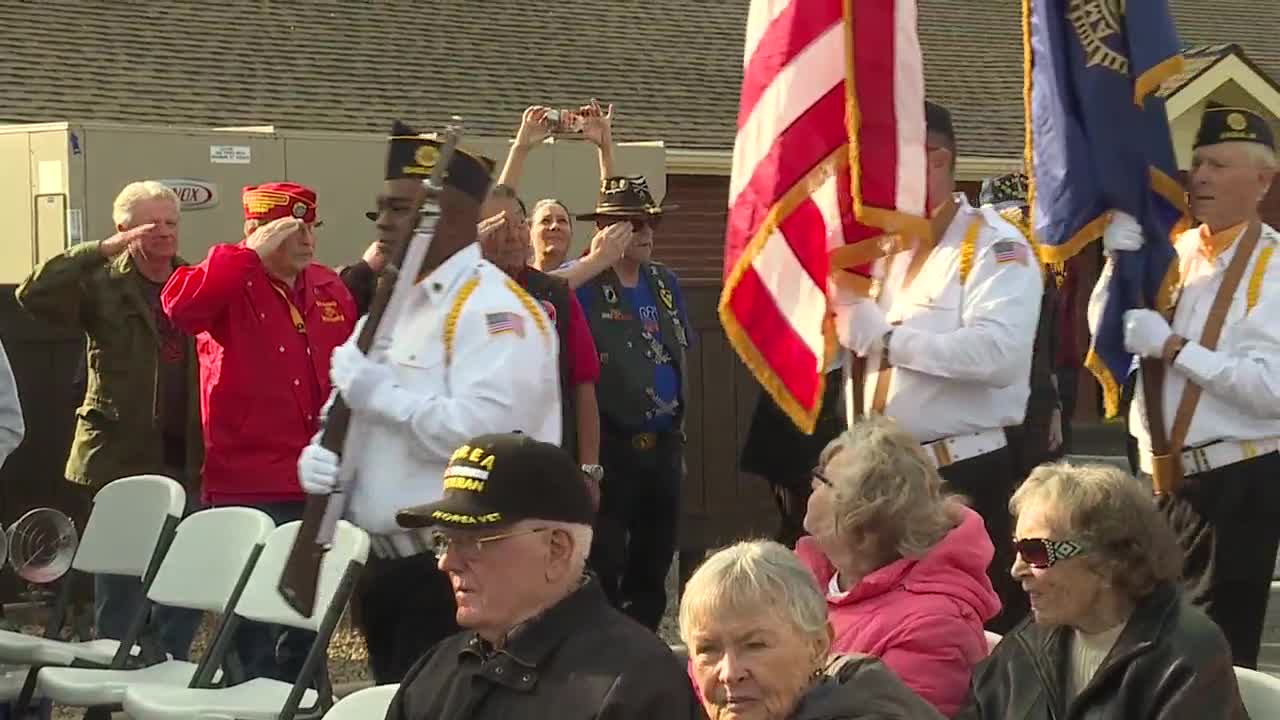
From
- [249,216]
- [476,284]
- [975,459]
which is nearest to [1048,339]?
[975,459]

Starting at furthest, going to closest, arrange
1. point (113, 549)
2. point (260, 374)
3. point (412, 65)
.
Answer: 1. point (412, 65)
2. point (113, 549)
3. point (260, 374)

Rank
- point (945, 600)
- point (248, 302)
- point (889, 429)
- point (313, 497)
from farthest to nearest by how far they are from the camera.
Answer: point (248, 302), point (313, 497), point (889, 429), point (945, 600)

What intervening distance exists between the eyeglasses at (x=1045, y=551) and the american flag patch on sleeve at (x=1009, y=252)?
218 cm

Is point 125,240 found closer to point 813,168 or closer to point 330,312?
point 330,312

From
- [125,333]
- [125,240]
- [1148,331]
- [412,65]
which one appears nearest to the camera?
[1148,331]

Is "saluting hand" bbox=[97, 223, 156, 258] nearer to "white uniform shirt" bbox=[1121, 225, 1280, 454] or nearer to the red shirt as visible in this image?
the red shirt

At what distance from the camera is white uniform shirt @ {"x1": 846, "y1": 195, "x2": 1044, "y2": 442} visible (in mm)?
6242

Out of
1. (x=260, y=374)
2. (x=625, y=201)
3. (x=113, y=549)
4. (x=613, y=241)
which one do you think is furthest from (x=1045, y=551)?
(x=625, y=201)

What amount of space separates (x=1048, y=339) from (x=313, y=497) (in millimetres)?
4845

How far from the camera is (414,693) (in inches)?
156

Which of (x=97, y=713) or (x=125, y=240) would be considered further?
(x=125, y=240)

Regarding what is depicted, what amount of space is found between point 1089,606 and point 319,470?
6.22 ft

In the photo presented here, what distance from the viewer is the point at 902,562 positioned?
4.52 meters

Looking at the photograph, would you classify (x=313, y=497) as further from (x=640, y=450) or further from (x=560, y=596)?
(x=640, y=450)
